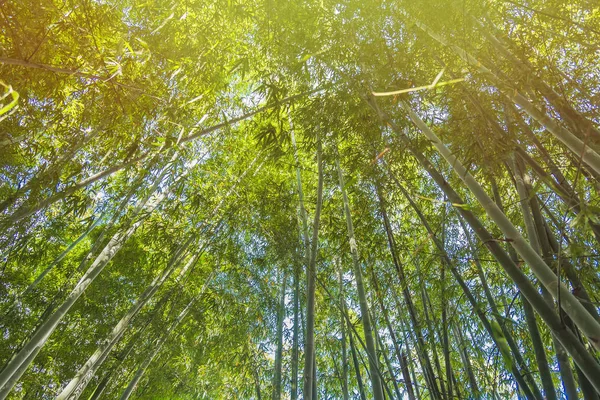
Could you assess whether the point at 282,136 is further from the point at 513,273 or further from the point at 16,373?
the point at 16,373

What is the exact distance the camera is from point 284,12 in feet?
8.55

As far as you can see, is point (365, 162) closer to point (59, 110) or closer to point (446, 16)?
point (446, 16)

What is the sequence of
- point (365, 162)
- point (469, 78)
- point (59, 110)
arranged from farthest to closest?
point (365, 162) → point (59, 110) → point (469, 78)

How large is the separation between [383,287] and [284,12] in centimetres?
252

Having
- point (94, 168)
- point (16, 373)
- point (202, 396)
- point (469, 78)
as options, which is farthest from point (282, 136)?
point (202, 396)

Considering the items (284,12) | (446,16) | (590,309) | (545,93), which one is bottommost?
(590,309)

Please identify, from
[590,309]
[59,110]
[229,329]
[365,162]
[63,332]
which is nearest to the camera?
[590,309]

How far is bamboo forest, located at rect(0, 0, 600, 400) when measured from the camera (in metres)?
1.82

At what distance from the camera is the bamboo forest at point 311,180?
1.82 metres

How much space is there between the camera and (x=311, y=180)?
15.9 feet

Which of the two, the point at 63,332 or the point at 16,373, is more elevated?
the point at 63,332

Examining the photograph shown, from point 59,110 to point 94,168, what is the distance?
0.95 metres

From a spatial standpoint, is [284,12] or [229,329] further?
[229,329]

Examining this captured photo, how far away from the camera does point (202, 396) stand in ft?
16.3
